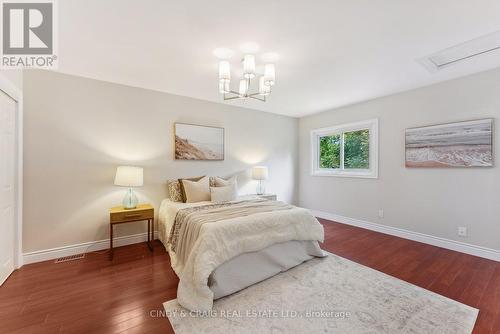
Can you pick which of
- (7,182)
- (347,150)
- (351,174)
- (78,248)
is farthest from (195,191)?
(347,150)

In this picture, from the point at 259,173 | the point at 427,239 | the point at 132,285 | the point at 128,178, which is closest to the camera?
the point at 132,285

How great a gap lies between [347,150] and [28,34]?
16.1 ft

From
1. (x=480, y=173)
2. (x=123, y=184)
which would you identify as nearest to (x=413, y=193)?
(x=480, y=173)

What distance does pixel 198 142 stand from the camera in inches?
148

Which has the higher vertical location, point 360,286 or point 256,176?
point 256,176

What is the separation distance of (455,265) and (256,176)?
3.04 meters

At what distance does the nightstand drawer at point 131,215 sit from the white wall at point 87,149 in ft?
1.42

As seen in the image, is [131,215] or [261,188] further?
[261,188]

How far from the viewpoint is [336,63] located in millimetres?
2494

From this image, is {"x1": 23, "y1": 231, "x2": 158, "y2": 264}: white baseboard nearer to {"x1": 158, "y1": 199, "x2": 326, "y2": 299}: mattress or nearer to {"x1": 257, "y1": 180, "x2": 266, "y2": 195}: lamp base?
{"x1": 158, "y1": 199, "x2": 326, "y2": 299}: mattress

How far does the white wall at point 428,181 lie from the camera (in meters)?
2.69

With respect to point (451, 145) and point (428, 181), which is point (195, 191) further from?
point (451, 145)

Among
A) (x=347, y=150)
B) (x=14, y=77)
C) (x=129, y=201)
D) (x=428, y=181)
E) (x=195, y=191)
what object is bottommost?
(x=129, y=201)

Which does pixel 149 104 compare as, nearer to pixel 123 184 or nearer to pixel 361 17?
pixel 123 184
